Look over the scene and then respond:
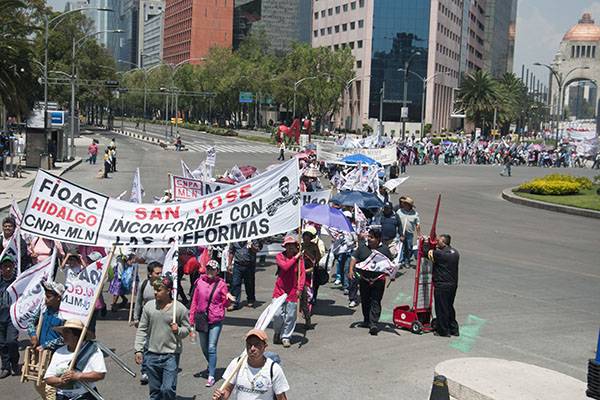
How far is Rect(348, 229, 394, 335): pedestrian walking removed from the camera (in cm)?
1159

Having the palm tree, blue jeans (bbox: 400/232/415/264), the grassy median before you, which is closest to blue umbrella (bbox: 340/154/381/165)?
the grassy median

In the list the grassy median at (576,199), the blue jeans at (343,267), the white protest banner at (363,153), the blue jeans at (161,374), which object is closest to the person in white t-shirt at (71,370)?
the blue jeans at (161,374)

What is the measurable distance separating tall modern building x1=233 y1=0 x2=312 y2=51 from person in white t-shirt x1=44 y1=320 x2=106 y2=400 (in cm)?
16330

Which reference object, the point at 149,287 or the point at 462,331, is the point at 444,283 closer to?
the point at 462,331

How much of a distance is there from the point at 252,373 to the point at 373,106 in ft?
348

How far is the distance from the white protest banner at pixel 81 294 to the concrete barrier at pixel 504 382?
13.3ft

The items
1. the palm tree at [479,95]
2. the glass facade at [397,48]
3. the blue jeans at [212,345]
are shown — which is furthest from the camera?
the glass facade at [397,48]

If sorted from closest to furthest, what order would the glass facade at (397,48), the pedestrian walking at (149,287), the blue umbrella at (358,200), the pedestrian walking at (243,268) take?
the pedestrian walking at (149,287), the pedestrian walking at (243,268), the blue umbrella at (358,200), the glass facade at (397,48)

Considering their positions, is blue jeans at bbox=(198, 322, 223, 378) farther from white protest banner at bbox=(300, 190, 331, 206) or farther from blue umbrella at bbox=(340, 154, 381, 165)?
blue umbrella at bbox=(340, 154, 381, 165)

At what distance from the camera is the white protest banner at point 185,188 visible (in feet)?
51.9

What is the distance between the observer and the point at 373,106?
363 feet

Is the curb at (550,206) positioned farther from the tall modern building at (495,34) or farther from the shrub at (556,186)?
the tall modern building at (495,34)

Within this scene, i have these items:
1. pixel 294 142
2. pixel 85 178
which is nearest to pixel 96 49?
pixel 294 142

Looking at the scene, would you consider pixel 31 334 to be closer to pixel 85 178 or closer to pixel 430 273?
pixel 430 273
